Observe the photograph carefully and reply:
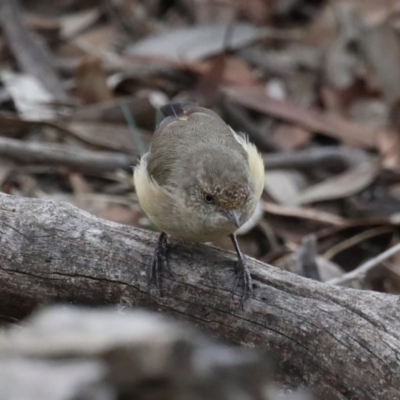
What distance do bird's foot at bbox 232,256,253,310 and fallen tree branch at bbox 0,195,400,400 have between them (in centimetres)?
3

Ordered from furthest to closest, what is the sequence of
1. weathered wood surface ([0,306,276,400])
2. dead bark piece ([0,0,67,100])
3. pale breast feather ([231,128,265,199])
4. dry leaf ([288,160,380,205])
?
dead bark piece ([0,0,67,100])
dry leaf ([288,160,380,205])
pale breast feather ([231,128,265,199])
weathered wood surface ([0,306,276,400])

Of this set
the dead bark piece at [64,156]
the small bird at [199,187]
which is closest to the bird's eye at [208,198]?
the small bird at [199,187]

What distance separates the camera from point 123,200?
19.9ft

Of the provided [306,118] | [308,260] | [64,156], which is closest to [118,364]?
[308,260]

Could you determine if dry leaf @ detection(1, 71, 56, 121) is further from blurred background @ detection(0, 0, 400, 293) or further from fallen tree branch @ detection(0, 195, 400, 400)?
fallen tree branch @ detection(0, 195, 400, 400)

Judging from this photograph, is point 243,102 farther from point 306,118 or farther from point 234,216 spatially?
point 234,216

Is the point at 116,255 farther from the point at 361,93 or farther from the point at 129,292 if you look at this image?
the point at 361,93

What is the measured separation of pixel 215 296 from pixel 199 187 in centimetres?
65

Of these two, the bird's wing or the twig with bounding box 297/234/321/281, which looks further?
the twig with bounding box 297/234/321/281

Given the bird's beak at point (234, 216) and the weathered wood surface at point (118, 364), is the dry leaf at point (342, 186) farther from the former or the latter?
the weathered wood surface at point (118, 364)

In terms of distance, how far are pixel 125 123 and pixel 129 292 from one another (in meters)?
3.35

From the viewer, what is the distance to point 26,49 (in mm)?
7375

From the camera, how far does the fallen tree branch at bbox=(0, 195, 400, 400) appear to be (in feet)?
10.2

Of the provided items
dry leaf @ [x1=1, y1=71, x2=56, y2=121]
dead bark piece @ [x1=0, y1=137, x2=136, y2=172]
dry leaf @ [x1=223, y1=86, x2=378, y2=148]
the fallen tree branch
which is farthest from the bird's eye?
dry leaf @ [x1=223, y1=86, x2=378, y2=148]
